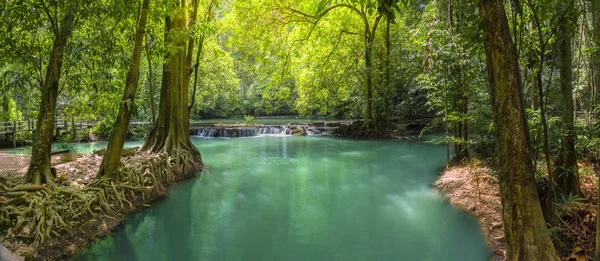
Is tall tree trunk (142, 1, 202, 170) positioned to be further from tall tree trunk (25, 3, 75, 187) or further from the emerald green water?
tall tree trunk (25, 3, 75, 187)

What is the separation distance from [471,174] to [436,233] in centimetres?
242

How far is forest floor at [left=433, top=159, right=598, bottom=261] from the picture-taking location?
12.7ft

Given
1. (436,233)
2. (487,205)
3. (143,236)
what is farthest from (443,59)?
(143,236)

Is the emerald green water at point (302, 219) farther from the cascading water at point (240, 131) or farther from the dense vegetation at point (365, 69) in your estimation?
the cascading water at point (240, 131)

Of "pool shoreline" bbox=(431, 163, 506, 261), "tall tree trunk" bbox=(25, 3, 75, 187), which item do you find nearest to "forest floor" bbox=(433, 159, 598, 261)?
"pool shoreline" bbox=(431, 163, 506, 261)

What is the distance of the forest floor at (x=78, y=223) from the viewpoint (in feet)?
13.9

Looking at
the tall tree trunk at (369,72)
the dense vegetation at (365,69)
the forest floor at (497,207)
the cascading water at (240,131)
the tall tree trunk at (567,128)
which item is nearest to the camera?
the dense vegetation at (365,69)

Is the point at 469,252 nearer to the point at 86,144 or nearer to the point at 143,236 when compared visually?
the point at 143,236

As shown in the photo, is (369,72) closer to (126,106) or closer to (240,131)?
(240,131)

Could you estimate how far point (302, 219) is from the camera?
21.1 feet

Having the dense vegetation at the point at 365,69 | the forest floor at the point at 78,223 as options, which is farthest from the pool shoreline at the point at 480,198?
the forest floor at the point at 78,223

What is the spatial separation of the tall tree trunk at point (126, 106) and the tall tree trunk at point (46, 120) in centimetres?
102

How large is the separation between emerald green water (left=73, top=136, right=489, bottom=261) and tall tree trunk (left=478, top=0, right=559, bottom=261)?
1.95 meters

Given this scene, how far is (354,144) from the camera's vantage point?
16281 millimetres
